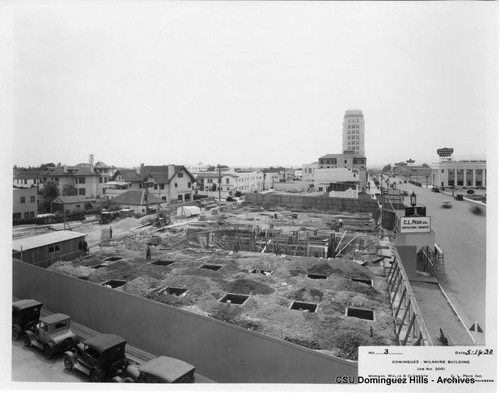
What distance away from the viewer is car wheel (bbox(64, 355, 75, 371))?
241 inches

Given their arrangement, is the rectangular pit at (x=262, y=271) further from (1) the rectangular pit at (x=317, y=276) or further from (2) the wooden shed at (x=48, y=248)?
(2) the wooden shed at (x=48, y=248)

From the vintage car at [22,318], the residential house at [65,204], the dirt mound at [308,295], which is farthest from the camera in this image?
the residential house at [65,204]

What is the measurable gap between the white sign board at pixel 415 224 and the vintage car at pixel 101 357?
8778 mm

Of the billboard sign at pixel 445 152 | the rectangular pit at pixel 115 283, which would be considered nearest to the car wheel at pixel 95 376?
the rectangular pit at pixel 115 283

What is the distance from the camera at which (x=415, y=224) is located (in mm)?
11000

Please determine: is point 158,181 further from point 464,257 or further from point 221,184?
point 464,257

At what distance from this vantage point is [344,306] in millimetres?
9211

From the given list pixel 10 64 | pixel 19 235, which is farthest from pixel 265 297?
pixel 10 64

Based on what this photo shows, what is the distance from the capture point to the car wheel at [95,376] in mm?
5750

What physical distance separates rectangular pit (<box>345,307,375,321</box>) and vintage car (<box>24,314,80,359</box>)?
6270mm

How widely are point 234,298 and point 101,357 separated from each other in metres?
4.64

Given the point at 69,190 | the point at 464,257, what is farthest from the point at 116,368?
the point at 69,190

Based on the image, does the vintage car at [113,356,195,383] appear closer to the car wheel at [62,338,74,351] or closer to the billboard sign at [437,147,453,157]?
the car wheel at [62,338,74,351]

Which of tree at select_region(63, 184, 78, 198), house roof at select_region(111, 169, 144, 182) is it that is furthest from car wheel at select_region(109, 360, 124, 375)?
house roof at select_region(111, 169, 144, 182)
